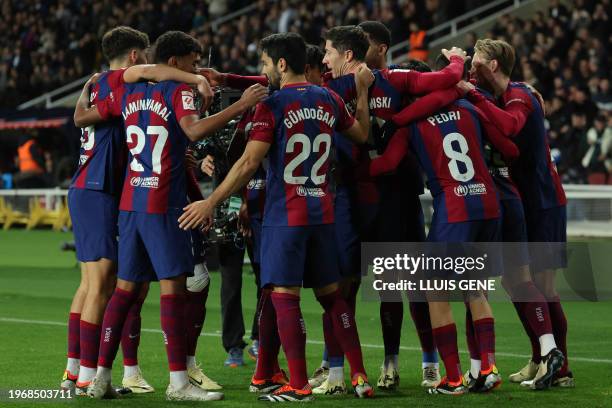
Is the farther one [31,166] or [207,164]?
[31,166]

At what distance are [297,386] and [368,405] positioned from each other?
419mm

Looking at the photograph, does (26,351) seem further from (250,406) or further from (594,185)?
(594,185)

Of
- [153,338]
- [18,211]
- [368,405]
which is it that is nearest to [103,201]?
[368,405]

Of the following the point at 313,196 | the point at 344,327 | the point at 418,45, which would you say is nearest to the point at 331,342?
the point at 344,327

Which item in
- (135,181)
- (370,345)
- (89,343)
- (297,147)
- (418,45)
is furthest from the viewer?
(418,45)

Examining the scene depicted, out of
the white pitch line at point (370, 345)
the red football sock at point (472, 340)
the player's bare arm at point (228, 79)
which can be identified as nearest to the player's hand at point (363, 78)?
the player's bare arm at point (228, 79)

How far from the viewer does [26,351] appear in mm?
9719

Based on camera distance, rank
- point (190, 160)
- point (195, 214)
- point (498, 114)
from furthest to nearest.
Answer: point (190, 160) → point (498, 114) → point (195, 214)

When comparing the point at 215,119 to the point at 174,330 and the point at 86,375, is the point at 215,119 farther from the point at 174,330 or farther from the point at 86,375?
the point at 86,375

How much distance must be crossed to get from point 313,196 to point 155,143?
0.96 metres

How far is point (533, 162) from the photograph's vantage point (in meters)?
8.35

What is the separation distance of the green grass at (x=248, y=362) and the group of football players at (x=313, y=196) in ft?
0.71

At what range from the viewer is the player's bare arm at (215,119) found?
7.25 metres

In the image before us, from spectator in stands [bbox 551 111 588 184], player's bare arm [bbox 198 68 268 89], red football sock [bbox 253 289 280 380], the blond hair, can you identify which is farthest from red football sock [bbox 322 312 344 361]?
spectator in stands [bbox 551 111 588 184]
